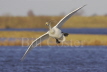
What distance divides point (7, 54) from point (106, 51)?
9292 mm

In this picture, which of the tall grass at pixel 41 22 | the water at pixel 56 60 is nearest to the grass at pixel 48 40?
the water at pixel 56 60

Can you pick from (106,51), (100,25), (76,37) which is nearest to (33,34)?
(76,37)

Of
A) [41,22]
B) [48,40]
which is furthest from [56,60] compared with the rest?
[41,22]

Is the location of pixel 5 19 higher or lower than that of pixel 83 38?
higher

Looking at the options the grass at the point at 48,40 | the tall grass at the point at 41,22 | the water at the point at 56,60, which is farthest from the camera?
the tall grass at the point at 41,22

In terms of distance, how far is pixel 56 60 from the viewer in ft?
133

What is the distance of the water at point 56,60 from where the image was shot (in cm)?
3450

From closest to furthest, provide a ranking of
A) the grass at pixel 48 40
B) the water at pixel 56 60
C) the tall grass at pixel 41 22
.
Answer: the water at pixel 56 60 → the grass at pixel 48 40 → the tall grass at pixel 41 22

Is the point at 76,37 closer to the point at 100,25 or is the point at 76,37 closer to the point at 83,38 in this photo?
the point at 83,38

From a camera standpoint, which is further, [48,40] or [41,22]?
[41,22]

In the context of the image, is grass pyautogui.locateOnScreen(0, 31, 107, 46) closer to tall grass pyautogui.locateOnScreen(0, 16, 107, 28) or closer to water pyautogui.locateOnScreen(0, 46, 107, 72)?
water pyautogui.locateOnScreen(0, 46, 107, 72)

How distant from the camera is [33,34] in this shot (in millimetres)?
50156

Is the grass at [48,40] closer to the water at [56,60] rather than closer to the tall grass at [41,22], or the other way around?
the water at [56,60]

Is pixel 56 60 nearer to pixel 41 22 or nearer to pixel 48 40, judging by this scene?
pixel 48 40
